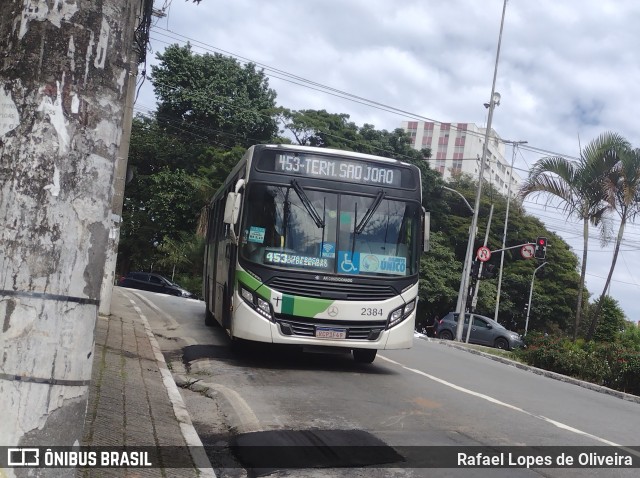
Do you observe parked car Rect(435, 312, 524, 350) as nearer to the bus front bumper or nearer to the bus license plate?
the bus front bumper

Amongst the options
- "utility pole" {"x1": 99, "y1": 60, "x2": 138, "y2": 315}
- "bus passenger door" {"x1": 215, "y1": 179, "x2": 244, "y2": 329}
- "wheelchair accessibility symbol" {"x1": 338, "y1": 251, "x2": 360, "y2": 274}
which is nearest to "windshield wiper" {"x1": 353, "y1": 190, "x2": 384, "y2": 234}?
"wheelchair accessibility symbol" {"x1": 338, "y1": 251, "x2": 360, "y2": 274}

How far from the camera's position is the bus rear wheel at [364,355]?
11898 millimetres

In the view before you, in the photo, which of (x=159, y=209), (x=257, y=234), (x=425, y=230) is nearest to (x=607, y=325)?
(x=425, y=230)

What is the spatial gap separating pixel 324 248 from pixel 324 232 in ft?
0.80

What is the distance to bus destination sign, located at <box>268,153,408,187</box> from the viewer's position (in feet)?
34.6

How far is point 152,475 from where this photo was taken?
15.5 feet

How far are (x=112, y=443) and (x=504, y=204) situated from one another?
2107 inches

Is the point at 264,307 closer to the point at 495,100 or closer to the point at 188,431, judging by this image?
the point at 188,431

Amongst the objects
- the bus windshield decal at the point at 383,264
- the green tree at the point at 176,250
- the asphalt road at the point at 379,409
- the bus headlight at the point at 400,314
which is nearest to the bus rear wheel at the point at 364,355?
the asphalt road at the point at 379,409

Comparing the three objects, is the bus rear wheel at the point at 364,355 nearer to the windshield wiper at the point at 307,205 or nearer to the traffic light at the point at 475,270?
the windshield wiper at the point at 307,205

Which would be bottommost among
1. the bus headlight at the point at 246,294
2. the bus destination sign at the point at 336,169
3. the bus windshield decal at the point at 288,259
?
the bus headlight at the point at 246,294

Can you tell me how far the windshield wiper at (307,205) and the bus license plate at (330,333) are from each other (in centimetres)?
150

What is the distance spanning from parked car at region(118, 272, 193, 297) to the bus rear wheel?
74.9 ft

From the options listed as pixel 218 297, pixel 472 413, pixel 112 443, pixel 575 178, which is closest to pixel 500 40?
pixel 575 178
